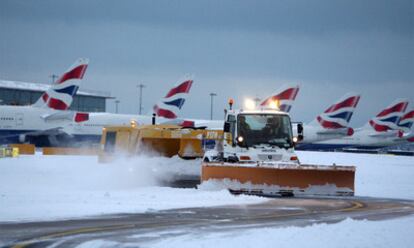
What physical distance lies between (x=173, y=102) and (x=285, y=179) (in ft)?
152

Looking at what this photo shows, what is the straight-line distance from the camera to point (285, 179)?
1819cm

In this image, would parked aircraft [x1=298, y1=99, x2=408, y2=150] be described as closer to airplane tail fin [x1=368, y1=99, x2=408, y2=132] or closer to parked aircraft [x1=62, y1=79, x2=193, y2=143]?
airplane tail fin [x1=368, y1=99, x2=408, y2=132]

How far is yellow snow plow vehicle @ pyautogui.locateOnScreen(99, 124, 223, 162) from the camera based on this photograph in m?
22.6

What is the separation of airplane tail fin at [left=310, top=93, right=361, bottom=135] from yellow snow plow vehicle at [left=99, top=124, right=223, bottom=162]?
46126 millimetres

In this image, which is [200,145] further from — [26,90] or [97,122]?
[26,90]

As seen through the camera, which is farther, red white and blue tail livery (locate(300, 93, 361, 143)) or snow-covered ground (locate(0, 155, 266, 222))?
red white and blue tail livery (locate(300, 93, 361, 143))

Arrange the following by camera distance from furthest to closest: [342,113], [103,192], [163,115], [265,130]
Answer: [342,113], [163,115], [265,130], [103,192]

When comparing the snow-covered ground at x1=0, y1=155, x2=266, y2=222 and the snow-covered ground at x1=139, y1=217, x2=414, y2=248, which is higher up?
the snow-covered ground at x1=139, y1=217, x2=414, y2=248

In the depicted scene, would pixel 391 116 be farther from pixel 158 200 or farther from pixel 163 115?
pixel 158 200

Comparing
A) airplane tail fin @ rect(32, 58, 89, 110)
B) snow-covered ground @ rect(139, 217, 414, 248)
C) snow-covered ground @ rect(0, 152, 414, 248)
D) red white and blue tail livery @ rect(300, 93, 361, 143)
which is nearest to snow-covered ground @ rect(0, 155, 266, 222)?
snow-covered ground @ rect(0, 152, 414, 248)

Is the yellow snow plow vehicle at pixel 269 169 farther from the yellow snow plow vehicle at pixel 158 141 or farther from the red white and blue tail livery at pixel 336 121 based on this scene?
the red white and blue tail livery at pixel 336 121

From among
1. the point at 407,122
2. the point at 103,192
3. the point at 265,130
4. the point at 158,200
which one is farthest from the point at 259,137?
the point at 407,122

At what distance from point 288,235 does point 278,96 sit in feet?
131

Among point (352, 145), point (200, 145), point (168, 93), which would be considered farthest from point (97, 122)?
point (200, 145)
